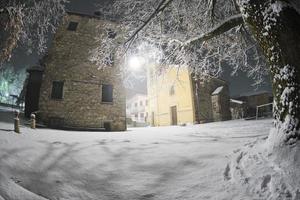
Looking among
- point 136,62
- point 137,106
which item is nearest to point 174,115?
point 136,62

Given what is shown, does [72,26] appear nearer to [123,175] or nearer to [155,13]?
[155,13]

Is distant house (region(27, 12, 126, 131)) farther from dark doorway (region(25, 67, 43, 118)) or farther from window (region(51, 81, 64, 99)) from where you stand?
dark doorway (region(25, 67, 43, 118))

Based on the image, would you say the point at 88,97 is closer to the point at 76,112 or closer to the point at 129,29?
the point at 76,112

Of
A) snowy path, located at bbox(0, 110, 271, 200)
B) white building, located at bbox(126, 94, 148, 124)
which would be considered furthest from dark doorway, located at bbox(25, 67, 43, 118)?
white building, located at bbox(126, 94, 148, 124)

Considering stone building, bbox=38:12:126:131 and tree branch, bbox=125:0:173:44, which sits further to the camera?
stone building, bbox=38:12:126:131

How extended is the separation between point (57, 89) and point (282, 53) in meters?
15.0

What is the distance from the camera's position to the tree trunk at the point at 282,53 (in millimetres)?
3418

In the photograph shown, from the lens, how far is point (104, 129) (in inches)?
651

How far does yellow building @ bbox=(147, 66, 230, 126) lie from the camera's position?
88.0 ft

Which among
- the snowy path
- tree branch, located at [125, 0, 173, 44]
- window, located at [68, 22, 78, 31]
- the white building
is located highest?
window, located at [68, 22, 78, 31]

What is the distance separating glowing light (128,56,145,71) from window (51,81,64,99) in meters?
9.02

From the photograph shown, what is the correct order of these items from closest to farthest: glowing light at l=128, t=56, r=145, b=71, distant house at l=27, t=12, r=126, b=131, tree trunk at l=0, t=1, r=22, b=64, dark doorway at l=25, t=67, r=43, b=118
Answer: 1. tree trunk at l=0, t=1, r=22, b=64
2. glowing light at l=128, t=56, r=145, b=71
3. distant house at l=27, t=12, r=126, b=131
4. dark doorway at l=25, t=67, r=43, b=118

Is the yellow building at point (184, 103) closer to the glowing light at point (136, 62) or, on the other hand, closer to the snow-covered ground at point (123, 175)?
the glowing light at point (136, 62)

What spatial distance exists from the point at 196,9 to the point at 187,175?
5847mm
